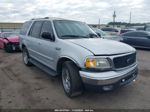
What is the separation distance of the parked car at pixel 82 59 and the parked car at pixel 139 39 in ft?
24.2

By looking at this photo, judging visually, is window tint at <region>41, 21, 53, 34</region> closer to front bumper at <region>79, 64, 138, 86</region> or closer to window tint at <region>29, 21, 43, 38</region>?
window tint at <region>29, 21, 43, 38</region>

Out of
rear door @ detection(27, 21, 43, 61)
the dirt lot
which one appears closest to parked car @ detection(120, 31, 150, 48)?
the dirt lot

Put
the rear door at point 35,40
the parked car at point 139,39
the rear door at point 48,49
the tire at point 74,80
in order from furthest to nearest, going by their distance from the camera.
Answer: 1. the parked car at point 139,39
2. the rear door at point 35,40
3. the rear door at point 48,49
4. the tire at point 74,80

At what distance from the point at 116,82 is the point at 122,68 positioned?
1.28ft

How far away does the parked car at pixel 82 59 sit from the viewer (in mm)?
2789

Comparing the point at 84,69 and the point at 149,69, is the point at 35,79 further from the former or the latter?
the point at 149,69

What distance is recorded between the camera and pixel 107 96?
3.48 m

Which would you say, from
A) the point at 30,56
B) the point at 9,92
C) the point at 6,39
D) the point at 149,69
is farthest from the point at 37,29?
the point at 6,39

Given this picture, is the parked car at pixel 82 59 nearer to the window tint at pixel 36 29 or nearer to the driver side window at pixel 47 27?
the driver side window at pixel 47 27

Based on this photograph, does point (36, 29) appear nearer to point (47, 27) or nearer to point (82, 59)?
point (47, 27)

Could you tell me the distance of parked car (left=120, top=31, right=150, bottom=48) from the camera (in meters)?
9.96

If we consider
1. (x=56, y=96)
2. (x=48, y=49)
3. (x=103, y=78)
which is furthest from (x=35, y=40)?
(x=103, y=78)

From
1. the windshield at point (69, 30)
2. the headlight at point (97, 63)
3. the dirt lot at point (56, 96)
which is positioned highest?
the windshield at point (69, 30)

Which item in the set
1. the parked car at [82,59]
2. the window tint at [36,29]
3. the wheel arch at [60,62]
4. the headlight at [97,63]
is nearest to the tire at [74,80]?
the parked car at [82,59]
